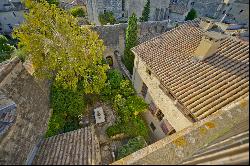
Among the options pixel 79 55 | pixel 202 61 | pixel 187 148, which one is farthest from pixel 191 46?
pixel 187 148

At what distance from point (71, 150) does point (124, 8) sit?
2463 centimetres

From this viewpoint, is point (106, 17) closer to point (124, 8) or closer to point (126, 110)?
point (124, 8)

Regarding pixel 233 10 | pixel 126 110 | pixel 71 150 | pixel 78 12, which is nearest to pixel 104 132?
pixel 126 110

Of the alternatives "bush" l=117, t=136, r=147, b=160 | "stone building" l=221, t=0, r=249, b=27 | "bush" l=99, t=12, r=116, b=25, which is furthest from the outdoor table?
"stone building" l=221, t=0, r=249, b=27

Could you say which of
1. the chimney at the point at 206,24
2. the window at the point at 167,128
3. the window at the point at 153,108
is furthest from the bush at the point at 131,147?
the chimney at the point at 206,24

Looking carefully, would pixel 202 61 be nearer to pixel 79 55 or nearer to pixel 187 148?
pixel 187 148

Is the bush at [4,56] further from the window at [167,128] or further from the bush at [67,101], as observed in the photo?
the window at [167,128]

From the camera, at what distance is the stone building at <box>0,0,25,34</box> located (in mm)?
32531

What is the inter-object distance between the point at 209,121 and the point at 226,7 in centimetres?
3624

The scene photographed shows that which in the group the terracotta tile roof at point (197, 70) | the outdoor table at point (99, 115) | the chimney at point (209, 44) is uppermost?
the chimney at point (209, 44)

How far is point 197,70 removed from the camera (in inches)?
456

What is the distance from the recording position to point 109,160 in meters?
12.2

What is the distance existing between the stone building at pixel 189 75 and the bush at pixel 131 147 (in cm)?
206

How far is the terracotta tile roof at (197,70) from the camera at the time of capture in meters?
9.66
